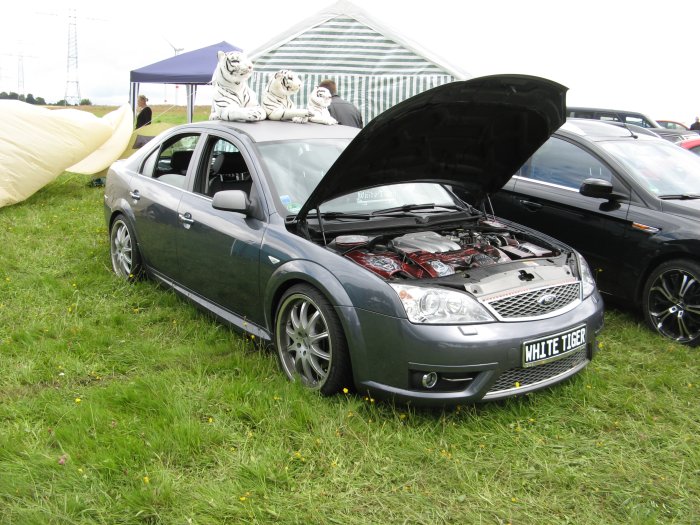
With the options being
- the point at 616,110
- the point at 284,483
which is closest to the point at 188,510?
the point at 284,483

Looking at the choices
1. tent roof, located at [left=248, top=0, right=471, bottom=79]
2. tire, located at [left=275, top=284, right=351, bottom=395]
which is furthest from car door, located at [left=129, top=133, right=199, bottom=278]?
tent roof, located at [left=248, top=0, right=471, bottom=79]

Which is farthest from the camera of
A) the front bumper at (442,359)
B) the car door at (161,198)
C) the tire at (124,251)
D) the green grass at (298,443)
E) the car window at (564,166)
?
the tire at (124,251)

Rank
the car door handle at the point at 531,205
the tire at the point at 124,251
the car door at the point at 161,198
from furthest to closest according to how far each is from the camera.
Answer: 1. the car door handle at the point at 531,205
2. the tire at the point at 124,251
3. the car door at the point at 161,198

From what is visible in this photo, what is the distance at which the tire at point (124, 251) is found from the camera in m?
5.20

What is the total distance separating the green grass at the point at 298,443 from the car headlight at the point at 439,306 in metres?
0.56

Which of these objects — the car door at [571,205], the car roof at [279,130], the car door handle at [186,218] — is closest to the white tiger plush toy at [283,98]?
the car roof at [279,130]

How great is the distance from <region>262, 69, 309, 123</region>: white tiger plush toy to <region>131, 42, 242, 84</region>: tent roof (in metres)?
9.72

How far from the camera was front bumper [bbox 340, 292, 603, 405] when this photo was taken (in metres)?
2.96

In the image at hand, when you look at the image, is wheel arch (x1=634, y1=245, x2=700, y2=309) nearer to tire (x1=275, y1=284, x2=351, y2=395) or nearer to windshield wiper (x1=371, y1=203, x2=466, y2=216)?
windshield wiper (x1=371, y1=203, x2=466, y2=216)

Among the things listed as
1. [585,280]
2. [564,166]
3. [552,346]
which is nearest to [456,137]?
[585,280]

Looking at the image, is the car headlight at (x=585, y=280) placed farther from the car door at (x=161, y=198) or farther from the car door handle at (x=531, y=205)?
the car door at (x=161, y=198)

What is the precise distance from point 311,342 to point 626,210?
8.97 ft

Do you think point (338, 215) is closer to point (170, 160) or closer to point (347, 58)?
point (170, 160)

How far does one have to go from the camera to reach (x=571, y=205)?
16.6 feet
